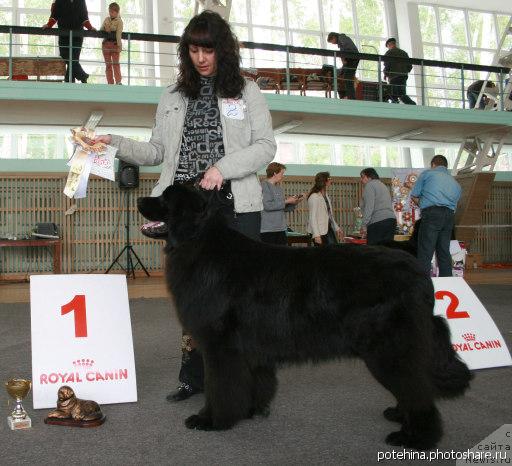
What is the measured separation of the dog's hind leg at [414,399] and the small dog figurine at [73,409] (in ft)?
4.48

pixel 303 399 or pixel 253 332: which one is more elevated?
pixel 253 332

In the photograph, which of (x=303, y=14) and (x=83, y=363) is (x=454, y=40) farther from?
(x=83, y=363)

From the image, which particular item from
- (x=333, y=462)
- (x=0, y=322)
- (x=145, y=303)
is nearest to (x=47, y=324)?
(x=333, y=462)

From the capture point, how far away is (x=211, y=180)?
8.76ft

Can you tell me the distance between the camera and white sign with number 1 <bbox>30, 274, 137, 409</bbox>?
2994 millimetres

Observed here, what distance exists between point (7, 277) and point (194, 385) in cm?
886

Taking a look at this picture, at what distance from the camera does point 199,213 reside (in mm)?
2604

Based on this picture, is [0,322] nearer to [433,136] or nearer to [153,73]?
[153,73]

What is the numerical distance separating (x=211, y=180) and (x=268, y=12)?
15211 mm

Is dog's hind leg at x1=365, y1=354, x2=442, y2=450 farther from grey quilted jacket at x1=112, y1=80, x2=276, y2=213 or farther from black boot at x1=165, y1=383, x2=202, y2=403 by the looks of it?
black boot at x1=165, y1=383, x2=202, y2=403

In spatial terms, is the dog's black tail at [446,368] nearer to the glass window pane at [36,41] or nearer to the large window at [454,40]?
the glass window pane at [36,41]

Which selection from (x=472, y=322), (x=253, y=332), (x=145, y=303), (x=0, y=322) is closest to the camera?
(x=253, y=332)

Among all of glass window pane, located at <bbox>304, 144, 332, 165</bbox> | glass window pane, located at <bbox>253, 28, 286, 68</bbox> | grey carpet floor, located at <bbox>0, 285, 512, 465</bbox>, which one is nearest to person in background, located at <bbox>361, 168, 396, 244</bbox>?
grey carpet floor, located at <bbox>0, 285, 512, 465</bbox>

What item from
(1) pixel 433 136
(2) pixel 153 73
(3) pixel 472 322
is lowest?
(3) pixel 472 322
